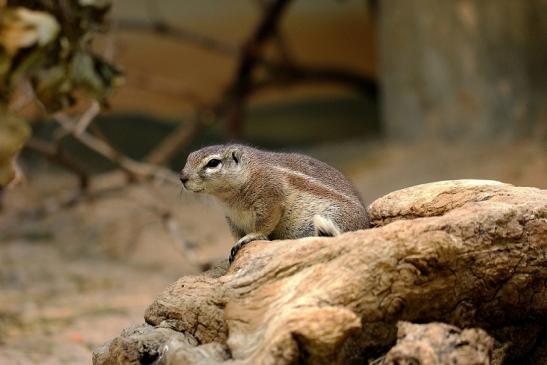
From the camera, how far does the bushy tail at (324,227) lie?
162 inches

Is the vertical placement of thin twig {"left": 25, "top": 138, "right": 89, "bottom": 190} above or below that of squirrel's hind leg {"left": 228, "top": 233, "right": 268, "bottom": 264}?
above

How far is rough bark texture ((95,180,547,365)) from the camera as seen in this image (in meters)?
3.03

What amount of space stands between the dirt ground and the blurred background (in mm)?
28

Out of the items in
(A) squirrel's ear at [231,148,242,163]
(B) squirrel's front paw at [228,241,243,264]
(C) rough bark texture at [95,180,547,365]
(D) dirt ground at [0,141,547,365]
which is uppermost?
(D) dirt ground at [0,141,547,365]

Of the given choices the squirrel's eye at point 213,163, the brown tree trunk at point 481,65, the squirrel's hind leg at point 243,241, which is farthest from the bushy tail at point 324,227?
the brown tree trunk at point 481,65

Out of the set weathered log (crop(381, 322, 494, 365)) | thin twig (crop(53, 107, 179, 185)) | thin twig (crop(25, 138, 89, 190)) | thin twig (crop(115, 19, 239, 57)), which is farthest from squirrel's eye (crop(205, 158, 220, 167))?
thin twig (crop(115, 19, 239, 57))

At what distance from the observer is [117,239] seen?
988cm

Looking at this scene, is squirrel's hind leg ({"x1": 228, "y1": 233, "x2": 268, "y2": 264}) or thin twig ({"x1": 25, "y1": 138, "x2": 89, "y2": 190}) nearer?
squirrel's hind leg ({"x1": 228, "y1": 233, "x2": 268, "y2": 264})

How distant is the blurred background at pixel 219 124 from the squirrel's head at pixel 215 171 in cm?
174

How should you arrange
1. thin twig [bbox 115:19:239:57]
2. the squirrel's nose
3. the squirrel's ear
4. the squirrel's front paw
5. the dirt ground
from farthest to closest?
1. thin twig [bbox 115:19:239:57]
2. the dirt ground
3. the squirrel's ear
4. the squirrel's nose
5. the squirrel's front paw

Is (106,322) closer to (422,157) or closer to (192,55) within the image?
(422,157)

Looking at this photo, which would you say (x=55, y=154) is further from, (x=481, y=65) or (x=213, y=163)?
(x=481, y=65)

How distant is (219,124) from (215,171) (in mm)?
8947

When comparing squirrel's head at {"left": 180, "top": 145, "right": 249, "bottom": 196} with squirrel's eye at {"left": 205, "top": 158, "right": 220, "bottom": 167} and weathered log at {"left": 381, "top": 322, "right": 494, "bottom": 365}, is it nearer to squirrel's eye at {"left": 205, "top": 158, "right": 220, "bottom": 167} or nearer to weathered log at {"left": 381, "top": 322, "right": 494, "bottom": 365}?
squirrel's eye at {"left": 205, "top": 158, "right": 220, "bottom": 167}
